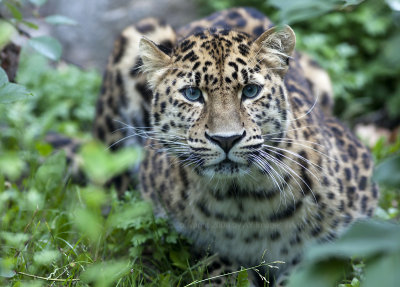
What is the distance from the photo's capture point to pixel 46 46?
3957 millimetres

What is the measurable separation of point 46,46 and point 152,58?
2.50 ft

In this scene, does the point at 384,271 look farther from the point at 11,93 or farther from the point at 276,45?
the point at 276,45

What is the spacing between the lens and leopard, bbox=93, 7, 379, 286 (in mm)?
3719

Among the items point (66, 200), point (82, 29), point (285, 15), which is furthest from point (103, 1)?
point (285, 15)

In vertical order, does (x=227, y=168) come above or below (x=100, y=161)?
below

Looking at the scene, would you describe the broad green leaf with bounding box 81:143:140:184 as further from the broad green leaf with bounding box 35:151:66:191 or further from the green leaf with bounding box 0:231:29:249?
the broad green leaf with bounding box 35:151:66:191

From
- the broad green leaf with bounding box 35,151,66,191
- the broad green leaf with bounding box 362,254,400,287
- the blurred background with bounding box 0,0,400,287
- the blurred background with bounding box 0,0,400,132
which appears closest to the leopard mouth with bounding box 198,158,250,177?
the blurred background with bounding box 0,0,400,287

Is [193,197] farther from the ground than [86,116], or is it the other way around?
[86,116]

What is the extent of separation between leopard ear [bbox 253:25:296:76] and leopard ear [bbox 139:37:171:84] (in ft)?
2.24

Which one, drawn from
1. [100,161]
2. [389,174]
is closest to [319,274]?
[389,174]

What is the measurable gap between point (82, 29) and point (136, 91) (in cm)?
449

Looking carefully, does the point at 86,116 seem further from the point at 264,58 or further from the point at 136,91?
the point at 264,58

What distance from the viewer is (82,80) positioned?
830 centimetres

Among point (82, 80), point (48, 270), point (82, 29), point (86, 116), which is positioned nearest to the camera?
point (48, 270)
